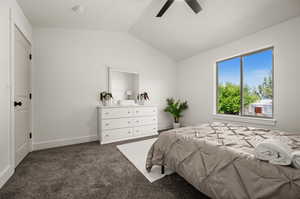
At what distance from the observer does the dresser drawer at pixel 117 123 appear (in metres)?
3.20

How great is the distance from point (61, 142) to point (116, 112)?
140cm

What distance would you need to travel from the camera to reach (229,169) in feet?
3.55

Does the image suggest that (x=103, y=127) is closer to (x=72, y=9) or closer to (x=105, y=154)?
(x=105, y=154)

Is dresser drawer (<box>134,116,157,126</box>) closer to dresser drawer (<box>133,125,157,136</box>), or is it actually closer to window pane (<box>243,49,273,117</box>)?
dresser drawer (<box>133,125,157,136</box>)

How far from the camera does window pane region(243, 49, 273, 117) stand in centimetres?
276

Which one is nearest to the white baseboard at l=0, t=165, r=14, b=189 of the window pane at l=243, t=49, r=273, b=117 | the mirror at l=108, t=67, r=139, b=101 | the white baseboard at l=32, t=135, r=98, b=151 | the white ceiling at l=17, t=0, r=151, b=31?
the white baseboard at l=32, t=135, r=98, b=151

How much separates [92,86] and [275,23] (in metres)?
4.07

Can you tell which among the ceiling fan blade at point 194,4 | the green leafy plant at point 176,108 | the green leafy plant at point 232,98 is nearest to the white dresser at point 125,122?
the green leafy plant at point 176,108

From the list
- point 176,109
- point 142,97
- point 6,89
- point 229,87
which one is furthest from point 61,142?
point 229,87

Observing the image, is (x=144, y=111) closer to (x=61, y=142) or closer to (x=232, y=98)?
(x=61, y=142)

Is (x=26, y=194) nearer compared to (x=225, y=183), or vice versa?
(x=225, y=183)

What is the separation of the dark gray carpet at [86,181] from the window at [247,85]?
2484mm

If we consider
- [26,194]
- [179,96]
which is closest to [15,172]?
→ [26,194]

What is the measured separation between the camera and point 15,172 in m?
1.92
